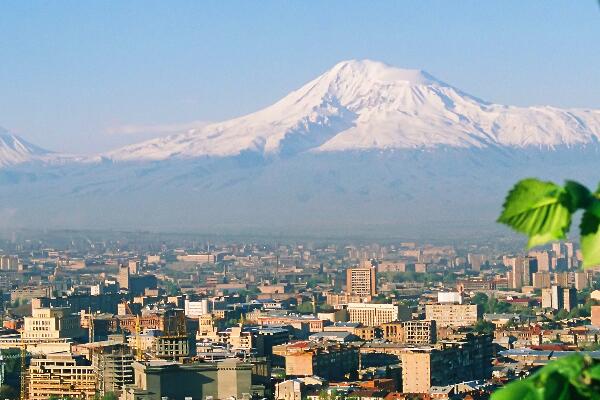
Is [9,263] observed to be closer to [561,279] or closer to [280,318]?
[561,279]

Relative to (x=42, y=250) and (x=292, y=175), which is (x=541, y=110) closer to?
(x=292, y=175)

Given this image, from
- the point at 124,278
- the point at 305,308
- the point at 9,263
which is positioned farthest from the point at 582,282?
the point at 9,263

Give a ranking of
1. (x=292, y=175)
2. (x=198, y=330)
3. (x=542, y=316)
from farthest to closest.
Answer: (x=292, y=175) → (x=542, y=316) → (x=198, y=330)

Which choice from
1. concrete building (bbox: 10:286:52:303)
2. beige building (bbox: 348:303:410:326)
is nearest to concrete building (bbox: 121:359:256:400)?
beige building (bbox: 348:303:410:326)

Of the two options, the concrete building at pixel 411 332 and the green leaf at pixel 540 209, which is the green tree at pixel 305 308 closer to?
the concrete building at pixel 411 332

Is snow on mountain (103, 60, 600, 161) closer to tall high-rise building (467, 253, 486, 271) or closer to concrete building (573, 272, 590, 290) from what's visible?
tall high-rise building (467, 253, 486, 271)

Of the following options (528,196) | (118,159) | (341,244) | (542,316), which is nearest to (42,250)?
(341,244)
